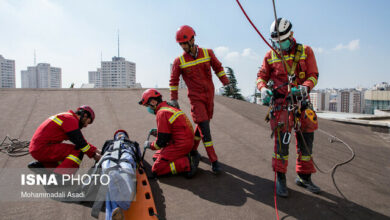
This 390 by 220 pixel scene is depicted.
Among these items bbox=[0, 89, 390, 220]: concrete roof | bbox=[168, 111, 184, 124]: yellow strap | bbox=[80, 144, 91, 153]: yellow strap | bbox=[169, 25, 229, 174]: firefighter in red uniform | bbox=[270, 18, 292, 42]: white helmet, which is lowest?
bbox=[0, 89, 390, 220]: concrete roof

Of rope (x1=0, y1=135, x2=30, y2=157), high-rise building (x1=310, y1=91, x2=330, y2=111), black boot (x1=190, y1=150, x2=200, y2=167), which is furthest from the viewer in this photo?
high-rise building (x1=310, y1=91, x2=330, y2=111)

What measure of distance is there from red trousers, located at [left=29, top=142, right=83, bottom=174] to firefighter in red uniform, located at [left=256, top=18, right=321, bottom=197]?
2362 millimetres

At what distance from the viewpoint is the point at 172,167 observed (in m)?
2.99

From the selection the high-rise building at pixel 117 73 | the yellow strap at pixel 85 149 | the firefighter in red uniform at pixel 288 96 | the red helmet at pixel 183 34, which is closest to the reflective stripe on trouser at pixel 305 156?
the firefighter in red uniform at pixel 288 96

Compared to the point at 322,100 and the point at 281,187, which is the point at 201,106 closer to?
the point at 281,187

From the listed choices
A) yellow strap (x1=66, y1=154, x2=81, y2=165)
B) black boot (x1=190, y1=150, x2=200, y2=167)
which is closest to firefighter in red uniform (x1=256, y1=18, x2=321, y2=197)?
black boot (x1=190, y1=150, x2=200, y2=167)

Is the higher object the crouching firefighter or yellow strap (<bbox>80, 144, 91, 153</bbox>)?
yellow strap (<bbox>80, 144, 91, 153</bbox>)

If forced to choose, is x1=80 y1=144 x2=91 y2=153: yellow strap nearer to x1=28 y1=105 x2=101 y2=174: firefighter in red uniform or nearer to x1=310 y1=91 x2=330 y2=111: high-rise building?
x1=28 y1=105 x2=101 y2=174: firefighter in red uniform

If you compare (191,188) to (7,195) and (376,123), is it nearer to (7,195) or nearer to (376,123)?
(7,195)

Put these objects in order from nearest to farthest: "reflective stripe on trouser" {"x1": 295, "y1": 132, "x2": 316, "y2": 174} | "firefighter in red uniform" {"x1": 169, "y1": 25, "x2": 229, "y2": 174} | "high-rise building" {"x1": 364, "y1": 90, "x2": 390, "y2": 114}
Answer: "reflective stripe on trouser" {"x1": 295, "y1": 132, "x2": 316, "y2": 174} < "firefighter in red uniform" {"x1": 169, "y1": 25, "x2": 229, "y2": 174} < "high-rise building" {"x1": 364, "y1": 90, "x2": 390, "y2": 114}

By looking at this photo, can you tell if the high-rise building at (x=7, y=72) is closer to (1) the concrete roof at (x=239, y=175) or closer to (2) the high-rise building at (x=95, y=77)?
(2) the high-rise building at (x=95, y=77)

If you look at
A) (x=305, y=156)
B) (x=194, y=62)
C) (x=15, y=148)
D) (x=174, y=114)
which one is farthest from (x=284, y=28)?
(x=15, y=148)

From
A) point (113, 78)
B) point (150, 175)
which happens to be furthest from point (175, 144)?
point (113, 78)

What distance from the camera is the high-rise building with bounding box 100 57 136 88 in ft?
305
